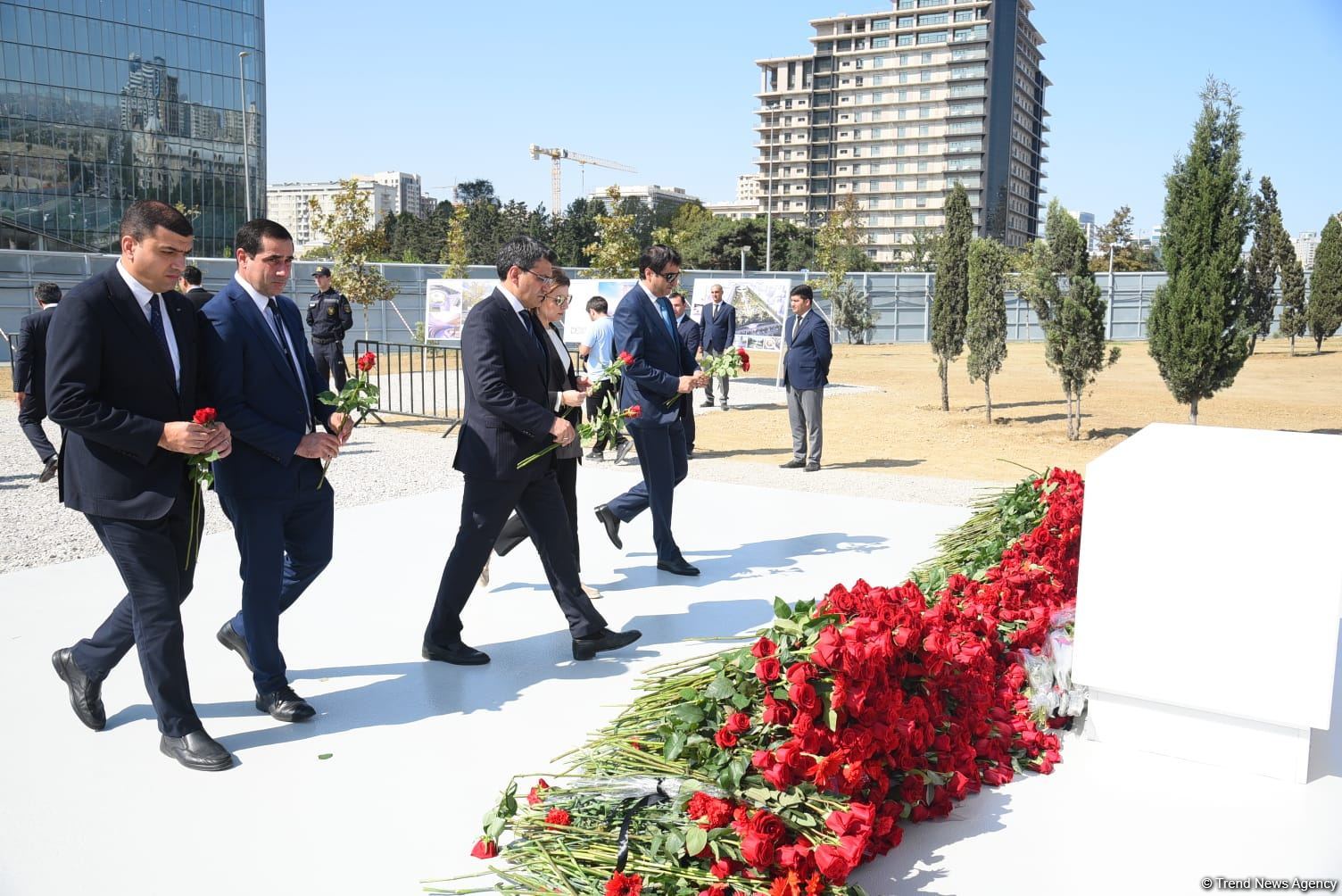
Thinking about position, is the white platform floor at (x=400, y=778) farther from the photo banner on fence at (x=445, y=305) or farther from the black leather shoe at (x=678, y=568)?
the photo banner on fence at (x=445, y=305)

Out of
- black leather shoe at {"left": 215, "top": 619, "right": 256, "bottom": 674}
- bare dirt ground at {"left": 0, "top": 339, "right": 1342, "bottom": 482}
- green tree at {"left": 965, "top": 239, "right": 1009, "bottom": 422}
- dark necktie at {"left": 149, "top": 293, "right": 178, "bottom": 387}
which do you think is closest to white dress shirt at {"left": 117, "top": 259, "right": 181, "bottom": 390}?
dark necktie at {"left": 149, "top": 293, "right": 178, "bottom": 387}

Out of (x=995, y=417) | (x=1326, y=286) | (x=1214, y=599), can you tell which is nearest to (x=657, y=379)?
(x=1214, y=599)

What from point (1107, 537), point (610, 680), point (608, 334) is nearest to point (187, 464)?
point (610, 680)

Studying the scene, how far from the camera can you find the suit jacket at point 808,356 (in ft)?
37.7

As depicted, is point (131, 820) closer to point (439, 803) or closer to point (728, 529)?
point (439, 803)

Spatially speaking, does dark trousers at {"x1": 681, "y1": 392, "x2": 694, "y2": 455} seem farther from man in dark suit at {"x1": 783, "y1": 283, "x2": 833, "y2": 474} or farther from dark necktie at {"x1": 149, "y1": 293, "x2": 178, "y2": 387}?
man in dark suit at {"x1": 783, "y1": 283, "x2": 833, "y2": 474}

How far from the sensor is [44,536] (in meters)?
7.76

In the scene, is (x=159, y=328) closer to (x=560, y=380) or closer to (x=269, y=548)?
(x=269, y=548)

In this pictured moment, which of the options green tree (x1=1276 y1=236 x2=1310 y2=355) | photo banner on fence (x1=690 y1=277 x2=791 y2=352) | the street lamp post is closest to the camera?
photo banner on fence (x1=690 y1=277 x2=791 y2=352)

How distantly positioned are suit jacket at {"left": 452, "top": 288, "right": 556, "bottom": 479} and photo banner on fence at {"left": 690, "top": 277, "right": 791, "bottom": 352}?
648 inches

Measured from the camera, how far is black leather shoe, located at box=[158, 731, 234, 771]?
12.5ft

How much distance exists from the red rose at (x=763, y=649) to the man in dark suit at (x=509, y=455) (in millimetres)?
1810

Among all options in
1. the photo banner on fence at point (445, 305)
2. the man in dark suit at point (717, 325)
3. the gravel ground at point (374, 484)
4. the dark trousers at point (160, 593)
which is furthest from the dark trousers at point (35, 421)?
the photo banner on fence at point (445, 305)

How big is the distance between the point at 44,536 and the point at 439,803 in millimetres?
5711
